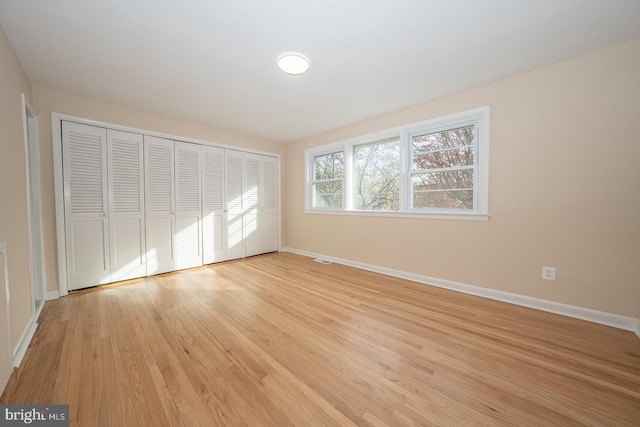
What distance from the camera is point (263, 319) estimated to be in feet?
7.40

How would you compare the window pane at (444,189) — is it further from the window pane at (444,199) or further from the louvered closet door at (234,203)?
the louvered closet door at (234,203)

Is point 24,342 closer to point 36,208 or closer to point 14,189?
point 14,189

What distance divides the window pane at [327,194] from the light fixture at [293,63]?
2328 millimetres

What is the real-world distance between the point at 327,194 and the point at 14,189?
382 cm

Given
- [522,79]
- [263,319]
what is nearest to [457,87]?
[522,79]

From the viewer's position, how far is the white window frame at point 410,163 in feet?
9.07

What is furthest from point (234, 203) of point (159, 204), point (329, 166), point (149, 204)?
point (329, 166)

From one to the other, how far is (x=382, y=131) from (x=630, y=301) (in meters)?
3.12

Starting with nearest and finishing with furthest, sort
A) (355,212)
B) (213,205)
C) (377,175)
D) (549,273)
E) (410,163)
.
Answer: (549,273)
(410,163)
(377,175)
(355,212)
(213,205)

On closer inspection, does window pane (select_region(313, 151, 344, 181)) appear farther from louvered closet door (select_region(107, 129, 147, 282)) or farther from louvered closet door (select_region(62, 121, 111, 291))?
louvered closet door (select_region(62, 121, 111, 291))

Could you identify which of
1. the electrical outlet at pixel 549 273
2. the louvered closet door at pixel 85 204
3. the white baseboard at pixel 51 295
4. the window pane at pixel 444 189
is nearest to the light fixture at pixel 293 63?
the window pane at pixel 444 189

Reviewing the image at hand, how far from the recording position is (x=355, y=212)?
407 cm

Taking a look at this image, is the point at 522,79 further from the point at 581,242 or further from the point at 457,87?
the point at 581,242

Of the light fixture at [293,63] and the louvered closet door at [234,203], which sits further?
the louvered closet door at [234,203]
